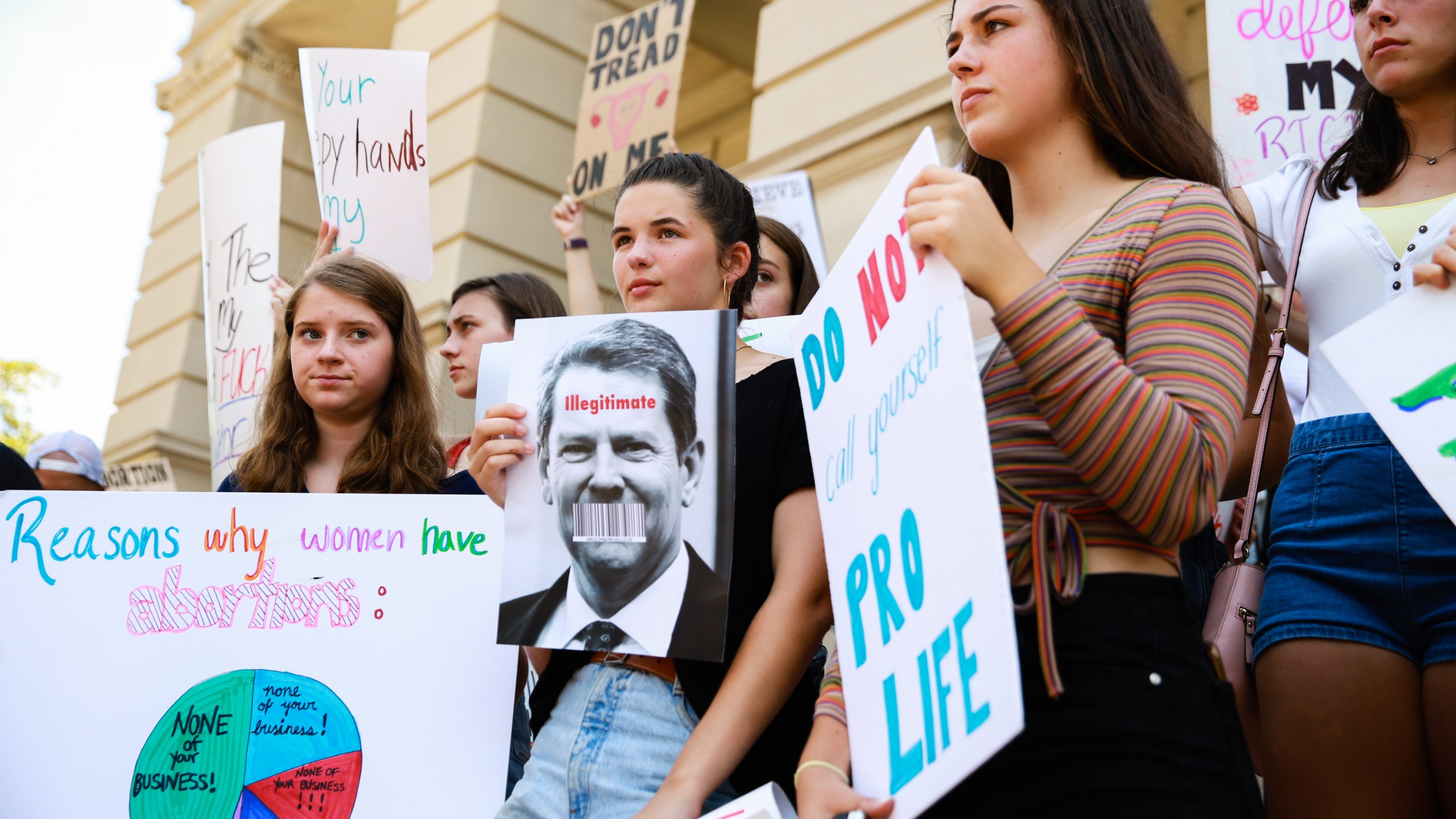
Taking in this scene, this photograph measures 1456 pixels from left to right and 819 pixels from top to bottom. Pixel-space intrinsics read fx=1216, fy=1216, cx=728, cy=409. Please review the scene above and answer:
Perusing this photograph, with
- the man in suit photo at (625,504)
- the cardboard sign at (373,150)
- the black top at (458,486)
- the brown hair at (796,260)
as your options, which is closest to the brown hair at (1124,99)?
the man in suit photo at (625,504)

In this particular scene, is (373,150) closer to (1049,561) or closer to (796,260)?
(796,260)

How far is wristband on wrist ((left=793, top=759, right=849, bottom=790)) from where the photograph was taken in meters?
1.36

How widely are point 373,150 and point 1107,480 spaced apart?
3.42m

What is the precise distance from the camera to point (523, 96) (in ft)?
26.4

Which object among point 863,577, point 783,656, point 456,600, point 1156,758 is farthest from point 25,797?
point 1156,758

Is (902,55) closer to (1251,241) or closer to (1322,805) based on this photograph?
(1251,241)

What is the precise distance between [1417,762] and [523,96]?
7.38 meters

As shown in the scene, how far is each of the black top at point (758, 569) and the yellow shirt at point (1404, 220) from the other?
0.86 meters

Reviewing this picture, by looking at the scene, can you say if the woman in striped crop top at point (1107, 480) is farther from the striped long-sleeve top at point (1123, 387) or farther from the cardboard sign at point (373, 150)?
the cardboard sign at point (373, 150)

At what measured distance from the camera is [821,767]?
138cm

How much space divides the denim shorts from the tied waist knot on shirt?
476 millimetres

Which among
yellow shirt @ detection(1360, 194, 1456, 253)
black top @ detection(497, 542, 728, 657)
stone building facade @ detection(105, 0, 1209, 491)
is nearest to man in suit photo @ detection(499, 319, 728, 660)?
black top @ detection(497, 542, 728, 657)

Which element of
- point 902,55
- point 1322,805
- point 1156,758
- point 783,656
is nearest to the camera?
point 1156,758

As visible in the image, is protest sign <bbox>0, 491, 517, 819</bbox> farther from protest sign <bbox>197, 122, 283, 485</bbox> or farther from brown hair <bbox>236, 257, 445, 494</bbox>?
protest sign <bbox>197, 122, 283, 485</bbox>
